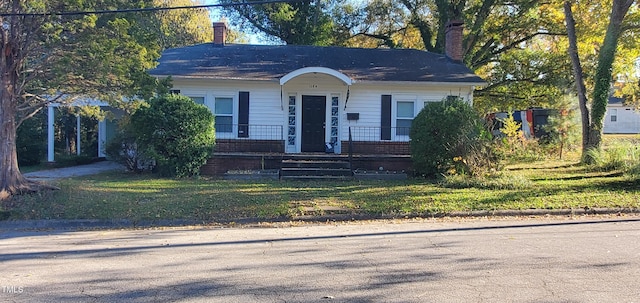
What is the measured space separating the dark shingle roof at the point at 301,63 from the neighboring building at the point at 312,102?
39 millimetres

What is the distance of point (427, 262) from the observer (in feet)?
18.9

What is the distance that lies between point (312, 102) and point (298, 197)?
7054mm

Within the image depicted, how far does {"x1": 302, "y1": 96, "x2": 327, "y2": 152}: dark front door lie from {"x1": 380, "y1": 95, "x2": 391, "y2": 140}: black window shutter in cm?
217

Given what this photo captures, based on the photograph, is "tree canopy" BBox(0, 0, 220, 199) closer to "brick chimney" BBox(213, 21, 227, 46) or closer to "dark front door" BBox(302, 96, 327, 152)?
"dark front door" BBox(302, 96, 327, 152)

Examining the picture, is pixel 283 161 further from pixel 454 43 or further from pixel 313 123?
pixel 454 43

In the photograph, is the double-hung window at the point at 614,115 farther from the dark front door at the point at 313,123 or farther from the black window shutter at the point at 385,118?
the dark front door at the point at 313,123

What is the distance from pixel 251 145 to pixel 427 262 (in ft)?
36.1

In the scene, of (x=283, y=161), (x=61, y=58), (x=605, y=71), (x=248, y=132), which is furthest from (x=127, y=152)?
(x=605, y=71)

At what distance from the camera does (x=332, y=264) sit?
569 cm

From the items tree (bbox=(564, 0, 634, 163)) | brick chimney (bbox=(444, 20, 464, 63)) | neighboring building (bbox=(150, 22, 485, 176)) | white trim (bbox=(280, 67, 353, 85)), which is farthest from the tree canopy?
tree (bbox=(564, 0, 634, 163))

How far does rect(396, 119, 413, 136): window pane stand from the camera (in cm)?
1645

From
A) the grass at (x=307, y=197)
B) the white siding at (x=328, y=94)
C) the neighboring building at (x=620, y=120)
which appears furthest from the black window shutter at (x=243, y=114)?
the neighboring building at (x=620, y=120)

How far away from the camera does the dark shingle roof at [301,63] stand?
16.2m

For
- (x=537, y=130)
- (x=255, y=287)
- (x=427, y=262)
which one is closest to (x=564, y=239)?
(x=427, y=262)
